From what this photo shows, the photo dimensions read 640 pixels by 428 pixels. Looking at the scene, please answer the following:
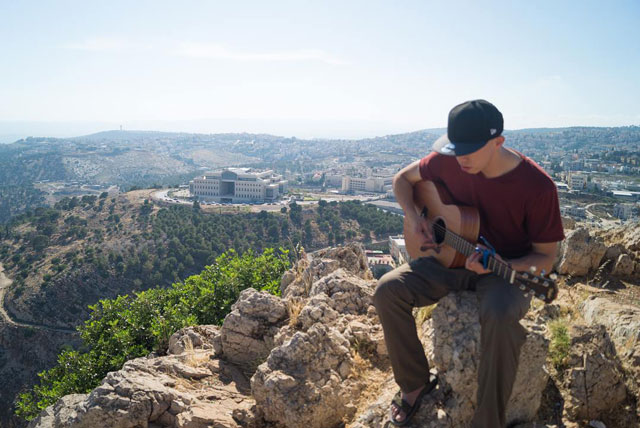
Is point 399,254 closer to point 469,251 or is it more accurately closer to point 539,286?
point 469,251

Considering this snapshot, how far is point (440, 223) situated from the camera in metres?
3.55

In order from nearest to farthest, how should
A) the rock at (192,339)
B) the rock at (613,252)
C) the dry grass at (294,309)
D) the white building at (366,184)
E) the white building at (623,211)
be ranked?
the dry grass at (294,309) → the rock at (192,339) → the rock at (613,252) → the white building at (623,211) → the white building at (366,184)

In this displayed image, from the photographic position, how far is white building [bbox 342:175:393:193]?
103250 millimetres

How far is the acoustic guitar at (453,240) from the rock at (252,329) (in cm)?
234

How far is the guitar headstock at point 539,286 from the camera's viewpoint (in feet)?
8.75

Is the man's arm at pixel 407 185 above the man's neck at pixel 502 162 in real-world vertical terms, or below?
below

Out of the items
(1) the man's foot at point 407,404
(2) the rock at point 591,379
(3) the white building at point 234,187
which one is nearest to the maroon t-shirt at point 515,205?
(2) the rock at point 591,379

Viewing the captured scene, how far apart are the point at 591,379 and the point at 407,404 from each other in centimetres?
137

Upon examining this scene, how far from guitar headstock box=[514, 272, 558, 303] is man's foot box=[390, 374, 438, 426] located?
980 mm

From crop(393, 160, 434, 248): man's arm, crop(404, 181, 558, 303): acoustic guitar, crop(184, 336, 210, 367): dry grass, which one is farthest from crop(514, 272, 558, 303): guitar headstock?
crop(184, 336, 210, 367): dry grass

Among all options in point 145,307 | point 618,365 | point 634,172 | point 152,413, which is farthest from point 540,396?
point 634,172

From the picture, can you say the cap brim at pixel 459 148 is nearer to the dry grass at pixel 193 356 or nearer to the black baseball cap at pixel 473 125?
the black baseball cap at pixel 473 125

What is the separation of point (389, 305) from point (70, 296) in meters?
45.9

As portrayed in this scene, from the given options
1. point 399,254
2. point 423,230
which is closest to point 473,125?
point 423,230
